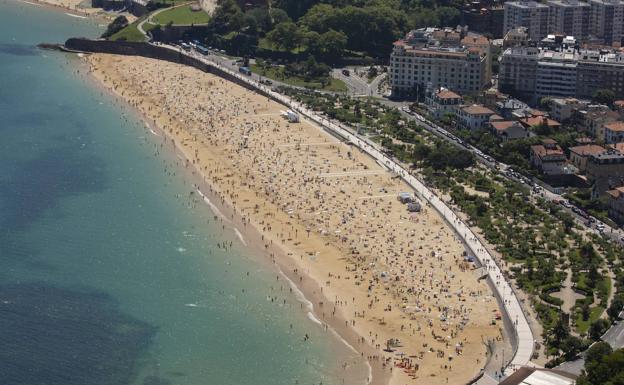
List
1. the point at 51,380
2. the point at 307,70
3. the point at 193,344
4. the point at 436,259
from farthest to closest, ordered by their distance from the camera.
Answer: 1. the point at 307,70
2. the point at 436,259
3. the point at 193,344
4. the point at 51,380

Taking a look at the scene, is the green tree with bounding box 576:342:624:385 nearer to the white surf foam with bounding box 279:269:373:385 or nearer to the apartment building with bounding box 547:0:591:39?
the white surf foam with bounding box 279:269:373:385

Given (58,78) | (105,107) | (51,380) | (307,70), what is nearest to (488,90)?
(307,70)

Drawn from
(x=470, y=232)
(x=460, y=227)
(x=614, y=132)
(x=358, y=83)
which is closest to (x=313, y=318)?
(x=470, y=232)

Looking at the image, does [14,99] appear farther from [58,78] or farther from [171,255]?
[171,255]

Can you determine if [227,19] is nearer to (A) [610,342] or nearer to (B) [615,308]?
(B) [615,308]

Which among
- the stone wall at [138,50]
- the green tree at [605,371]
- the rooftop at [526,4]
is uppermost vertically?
the rooftop at [526,4]

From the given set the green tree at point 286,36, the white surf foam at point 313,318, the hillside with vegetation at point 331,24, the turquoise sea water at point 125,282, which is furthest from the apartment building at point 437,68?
the white surf foam at point 313,318

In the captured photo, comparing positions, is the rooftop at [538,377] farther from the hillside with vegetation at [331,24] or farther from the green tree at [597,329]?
the hillside with vegetation at [331,24]
